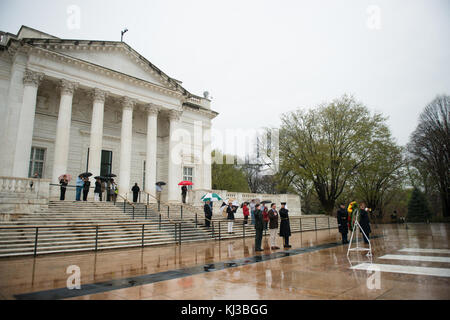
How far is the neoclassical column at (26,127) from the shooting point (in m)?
17.9

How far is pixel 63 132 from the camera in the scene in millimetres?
20062

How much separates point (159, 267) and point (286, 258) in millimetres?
3929

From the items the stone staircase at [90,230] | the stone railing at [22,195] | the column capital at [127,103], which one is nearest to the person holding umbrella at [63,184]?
the stone staircase at [90,230]

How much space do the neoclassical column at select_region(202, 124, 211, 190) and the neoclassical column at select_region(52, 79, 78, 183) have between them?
45.7ft

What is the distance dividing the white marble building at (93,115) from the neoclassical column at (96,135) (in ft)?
0.24

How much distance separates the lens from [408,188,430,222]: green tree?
3969cm

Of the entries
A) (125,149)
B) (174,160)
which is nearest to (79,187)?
(125,149)

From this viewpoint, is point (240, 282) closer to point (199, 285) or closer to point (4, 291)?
point (199, 285)

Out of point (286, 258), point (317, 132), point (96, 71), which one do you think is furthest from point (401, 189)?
point (96, 71)

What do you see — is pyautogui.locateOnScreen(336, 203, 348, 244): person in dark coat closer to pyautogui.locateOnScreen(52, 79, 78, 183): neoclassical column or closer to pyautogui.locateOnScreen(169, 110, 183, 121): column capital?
pyautogui.locateOnScreen(52, 79, 78, 183): neoclassical column

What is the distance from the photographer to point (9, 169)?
58.5ft

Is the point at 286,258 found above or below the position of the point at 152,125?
below

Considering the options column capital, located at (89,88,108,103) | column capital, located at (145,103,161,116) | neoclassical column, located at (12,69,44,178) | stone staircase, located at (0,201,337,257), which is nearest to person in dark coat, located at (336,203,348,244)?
stone staircase, located at (0,201,337,257)

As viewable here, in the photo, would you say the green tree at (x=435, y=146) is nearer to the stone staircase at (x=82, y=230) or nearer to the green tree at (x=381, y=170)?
the green tree at (x=381, y=170)
